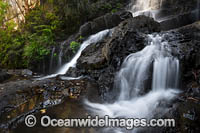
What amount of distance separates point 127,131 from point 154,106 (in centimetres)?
109

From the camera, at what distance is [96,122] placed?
3111 millimetres

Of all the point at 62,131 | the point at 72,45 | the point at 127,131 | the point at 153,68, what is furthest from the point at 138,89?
the point at 72,45

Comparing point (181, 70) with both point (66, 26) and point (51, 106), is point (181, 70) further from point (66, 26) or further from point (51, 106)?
point (66, 26)

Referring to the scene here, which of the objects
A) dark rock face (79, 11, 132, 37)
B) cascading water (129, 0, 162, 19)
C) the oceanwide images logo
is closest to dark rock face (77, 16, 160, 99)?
the oceanwide images logo

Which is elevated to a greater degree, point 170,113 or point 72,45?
point 72,45

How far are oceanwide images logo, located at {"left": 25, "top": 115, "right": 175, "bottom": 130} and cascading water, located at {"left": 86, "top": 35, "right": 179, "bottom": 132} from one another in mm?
184

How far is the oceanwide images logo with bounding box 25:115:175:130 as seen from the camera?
287 centimetres

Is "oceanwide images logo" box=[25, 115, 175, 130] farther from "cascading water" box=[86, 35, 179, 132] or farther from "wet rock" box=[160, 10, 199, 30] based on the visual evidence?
"wet rock" box=[160, 10, 199, 30]

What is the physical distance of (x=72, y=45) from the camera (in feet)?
27.4

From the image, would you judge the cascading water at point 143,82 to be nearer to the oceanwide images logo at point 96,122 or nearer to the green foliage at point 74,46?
the oceanwide images logo at point 96,122

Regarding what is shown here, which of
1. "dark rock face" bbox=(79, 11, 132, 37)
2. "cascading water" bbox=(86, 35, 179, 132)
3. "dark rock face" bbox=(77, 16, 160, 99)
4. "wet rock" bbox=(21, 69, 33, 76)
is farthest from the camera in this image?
"dark rock face" bbox=(79, 11, 132, 37)

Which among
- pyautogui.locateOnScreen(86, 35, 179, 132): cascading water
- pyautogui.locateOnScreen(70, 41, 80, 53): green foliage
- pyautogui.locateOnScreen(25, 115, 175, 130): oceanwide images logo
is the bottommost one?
pyautogui.locateOnScreen(25, 115, 175, 130): oceanwide images logo

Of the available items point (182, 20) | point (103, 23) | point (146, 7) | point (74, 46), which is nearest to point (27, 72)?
point (74, 46)

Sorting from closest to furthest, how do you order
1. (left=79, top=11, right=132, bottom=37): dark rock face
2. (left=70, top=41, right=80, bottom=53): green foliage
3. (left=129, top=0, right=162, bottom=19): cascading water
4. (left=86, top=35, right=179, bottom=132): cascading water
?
(left=86, top=35, right=179, bottom=132): cascading water
(left=70, top=41, right=80, bottom=53): green foliage
(left=79, top=11, right=132, bottom=37): dark rock face
(left=129, top=0, right=162, bottom=19): cascading water
